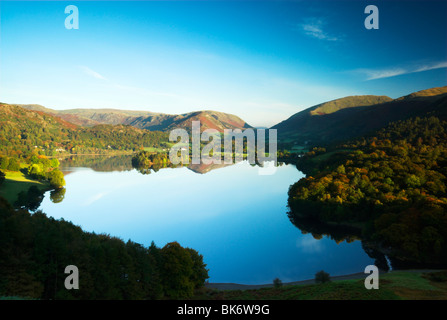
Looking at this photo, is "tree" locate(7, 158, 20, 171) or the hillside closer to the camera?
"tree" locate(7, 158, 20, 171)

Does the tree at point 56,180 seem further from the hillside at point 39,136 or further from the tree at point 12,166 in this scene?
the hillside at point 39,136

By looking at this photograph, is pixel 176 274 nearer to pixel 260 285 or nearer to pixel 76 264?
pixel 76 264

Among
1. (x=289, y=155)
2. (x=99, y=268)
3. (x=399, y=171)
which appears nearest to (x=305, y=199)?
(x=399, y=171)

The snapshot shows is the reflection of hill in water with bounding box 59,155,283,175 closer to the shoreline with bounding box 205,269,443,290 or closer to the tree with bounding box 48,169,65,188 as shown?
the tree with bounding box 48,169,65,188

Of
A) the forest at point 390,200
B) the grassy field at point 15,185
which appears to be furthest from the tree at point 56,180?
the forest at point 390,200

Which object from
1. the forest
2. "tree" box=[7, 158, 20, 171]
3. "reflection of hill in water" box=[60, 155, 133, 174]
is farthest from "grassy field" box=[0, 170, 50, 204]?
the forest
